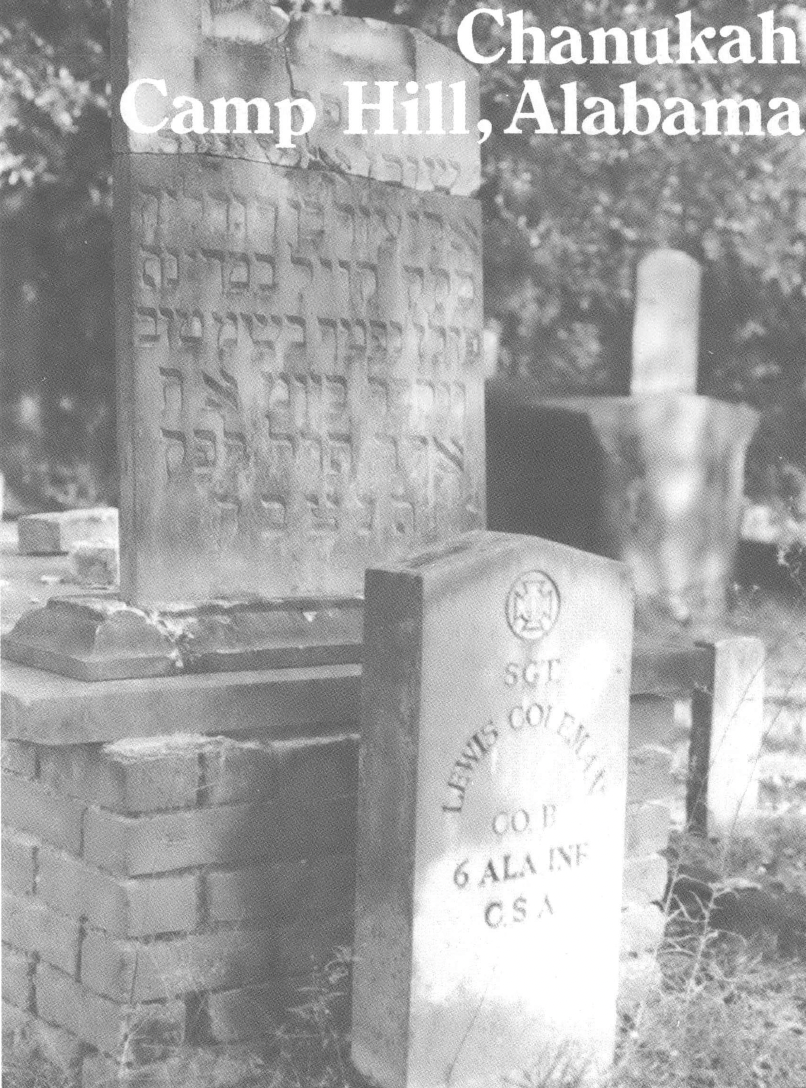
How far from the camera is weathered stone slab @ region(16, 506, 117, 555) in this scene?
5840mm

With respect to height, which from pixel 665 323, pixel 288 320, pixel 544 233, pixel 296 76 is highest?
pixel 544 233

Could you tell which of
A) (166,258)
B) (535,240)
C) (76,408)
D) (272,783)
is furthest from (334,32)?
(76,408)

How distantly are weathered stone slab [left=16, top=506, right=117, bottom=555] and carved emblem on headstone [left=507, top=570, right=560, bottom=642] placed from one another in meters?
2.89

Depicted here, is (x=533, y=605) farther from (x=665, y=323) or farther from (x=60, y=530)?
(x=665, y=323)

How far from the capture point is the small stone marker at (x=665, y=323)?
8.57 m

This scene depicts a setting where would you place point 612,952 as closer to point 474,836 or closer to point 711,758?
point 474,836

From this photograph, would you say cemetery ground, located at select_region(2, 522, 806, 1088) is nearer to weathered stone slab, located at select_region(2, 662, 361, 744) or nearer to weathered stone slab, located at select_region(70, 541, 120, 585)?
weathered stone slab, located at select_region(70, 541, 120, 585)

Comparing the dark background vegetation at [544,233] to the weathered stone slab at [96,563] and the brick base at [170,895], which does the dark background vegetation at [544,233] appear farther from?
the brick base at [170,895]

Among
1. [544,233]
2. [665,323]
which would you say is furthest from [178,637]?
[544,233]

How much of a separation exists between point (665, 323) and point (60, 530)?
3.95 m

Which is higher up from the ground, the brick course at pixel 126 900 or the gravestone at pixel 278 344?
the gravestone at pixel 278 344

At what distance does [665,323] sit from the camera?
863 centimetres

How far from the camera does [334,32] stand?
148 inches

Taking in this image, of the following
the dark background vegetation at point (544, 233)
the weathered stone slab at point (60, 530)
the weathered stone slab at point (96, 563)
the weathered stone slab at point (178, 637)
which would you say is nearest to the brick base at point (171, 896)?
the weathered stone slab at point (178, 637)
